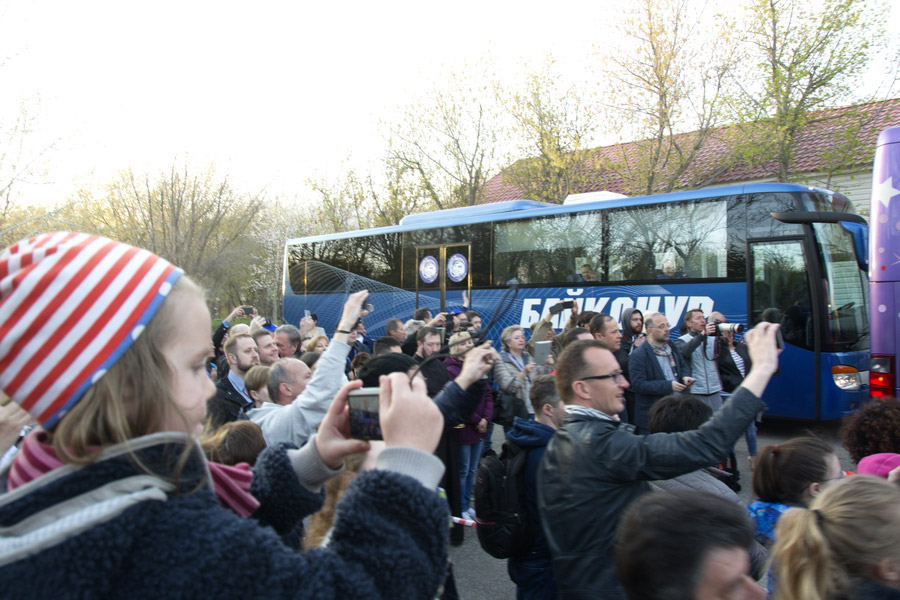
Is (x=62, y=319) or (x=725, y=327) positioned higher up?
(x=62, y=319)

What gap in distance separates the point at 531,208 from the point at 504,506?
11.0 m

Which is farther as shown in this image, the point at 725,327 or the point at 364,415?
the point at 725,327

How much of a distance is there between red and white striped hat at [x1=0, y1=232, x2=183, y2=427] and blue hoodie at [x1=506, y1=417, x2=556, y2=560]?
2554 mm

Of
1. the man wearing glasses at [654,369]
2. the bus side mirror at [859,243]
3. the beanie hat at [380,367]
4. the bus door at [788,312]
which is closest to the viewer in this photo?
the beanie hat at [380,367]

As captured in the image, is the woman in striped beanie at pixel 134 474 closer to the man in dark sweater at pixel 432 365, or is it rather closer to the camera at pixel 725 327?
the man in dark sweater at pixel 432 365

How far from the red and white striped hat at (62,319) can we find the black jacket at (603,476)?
198cm

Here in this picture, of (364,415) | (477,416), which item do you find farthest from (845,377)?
(364,415)

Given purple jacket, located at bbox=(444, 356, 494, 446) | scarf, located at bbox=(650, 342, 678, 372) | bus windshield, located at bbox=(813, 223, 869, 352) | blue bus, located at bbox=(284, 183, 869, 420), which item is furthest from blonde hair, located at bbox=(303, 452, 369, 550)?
bus windshield, located at bbox=(813, 223, 869, 352)

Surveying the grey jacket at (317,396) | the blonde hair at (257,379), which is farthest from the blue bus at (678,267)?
the grey jacket at (317,396)

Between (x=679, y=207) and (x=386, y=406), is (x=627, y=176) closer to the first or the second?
(x=679, y=207)

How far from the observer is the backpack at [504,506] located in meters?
3.22

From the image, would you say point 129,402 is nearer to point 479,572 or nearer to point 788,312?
point 479,572

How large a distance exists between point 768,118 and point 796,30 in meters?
2.21

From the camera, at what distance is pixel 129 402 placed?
101cm
